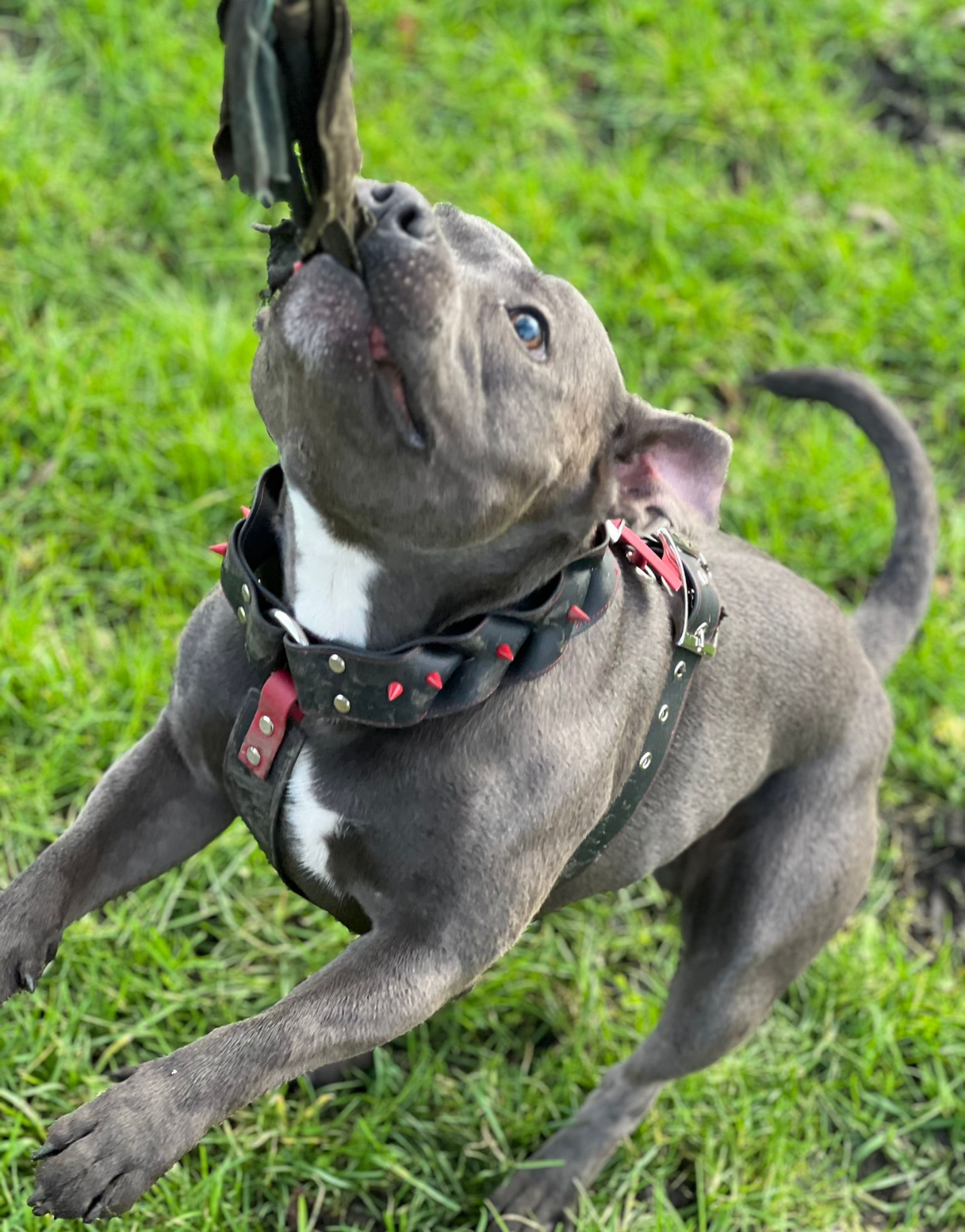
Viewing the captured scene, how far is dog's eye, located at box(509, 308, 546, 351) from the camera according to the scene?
238 cm

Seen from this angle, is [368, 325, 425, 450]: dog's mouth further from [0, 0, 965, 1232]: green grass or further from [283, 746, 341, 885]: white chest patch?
[0, 0, 965, 1232]: green grass

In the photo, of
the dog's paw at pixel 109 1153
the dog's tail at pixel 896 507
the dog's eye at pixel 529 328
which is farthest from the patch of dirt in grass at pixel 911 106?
the dog's paw at pixel 109 1153

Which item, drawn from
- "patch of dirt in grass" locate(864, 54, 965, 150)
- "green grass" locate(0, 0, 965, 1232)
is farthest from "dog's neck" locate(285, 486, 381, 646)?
"patch of dirt in grass" locate(864, 54, 965, 150)

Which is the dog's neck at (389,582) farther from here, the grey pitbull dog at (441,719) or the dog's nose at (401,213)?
the dog's nose at (401,213)

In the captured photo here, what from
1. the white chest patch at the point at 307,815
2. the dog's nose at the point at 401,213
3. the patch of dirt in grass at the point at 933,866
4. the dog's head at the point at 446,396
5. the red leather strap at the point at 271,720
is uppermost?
the dog's nose at the point at 401,213

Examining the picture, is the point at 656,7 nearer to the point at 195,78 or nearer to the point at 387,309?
the point at 195,78

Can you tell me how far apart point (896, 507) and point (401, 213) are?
2.16 meters

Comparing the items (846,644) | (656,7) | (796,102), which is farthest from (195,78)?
(846,644)

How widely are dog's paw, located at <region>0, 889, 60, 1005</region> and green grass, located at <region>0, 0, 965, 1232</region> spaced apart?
64 cm

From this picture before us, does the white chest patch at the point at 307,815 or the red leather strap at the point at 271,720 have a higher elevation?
the red leather strap at the point at 271,720

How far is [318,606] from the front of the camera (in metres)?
2.59

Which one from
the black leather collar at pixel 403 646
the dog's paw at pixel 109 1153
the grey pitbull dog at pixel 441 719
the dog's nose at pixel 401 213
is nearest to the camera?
the dog's nose at pixel 401 213

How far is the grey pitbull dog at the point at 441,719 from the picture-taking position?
2240mm

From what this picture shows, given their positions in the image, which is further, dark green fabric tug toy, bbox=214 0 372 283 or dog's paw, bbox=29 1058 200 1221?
dog's paw, bbox=29 1058 200 1221
